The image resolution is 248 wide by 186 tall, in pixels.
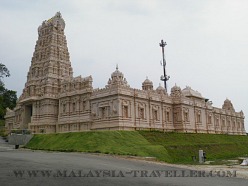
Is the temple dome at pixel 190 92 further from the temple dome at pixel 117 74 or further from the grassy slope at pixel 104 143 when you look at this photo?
the grassy slope at pixel 104 143

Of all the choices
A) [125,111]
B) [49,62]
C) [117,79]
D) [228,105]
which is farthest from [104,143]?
[228,105]

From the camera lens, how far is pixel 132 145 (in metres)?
32.3

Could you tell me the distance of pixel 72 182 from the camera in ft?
39.8

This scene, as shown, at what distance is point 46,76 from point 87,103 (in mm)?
12440

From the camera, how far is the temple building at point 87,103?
142 ft

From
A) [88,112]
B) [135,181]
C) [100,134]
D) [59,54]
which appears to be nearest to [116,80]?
[88,112]

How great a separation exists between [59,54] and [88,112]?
1743 cm

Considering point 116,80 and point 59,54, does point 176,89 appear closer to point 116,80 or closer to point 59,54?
point 116,80

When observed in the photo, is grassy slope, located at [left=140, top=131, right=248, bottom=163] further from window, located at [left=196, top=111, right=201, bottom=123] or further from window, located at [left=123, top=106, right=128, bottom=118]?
window, located at [left=196, top=111, right=201, bottom=123]

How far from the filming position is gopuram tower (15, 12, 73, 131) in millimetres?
52438

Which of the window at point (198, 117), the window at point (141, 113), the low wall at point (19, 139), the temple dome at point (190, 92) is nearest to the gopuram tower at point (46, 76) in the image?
the low wall at point (19, 139)

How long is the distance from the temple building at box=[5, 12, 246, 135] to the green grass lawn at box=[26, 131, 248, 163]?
14.9ft

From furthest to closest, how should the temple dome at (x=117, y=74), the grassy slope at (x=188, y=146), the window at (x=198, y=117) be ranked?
the window at (x=198, y=117)
the temple dome at (x=117, y=74)
the grassy slope at (x=188, y=146)

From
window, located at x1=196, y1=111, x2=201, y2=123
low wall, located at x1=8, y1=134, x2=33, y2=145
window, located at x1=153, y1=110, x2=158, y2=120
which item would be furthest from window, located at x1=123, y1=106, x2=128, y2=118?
window, located at x1=196, y1=111, x2=201, y2=123
